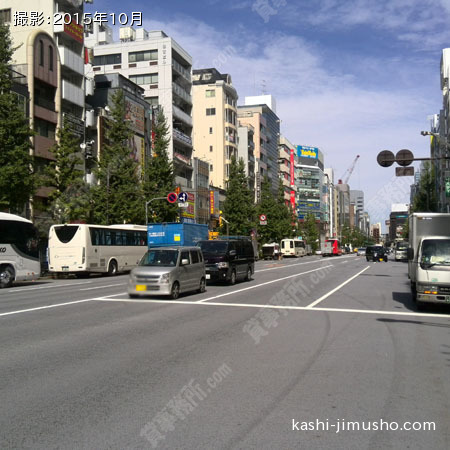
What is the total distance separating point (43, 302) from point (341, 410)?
40.1 feet

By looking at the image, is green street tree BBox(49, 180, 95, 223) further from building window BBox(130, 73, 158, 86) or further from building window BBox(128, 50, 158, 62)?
building window BBox(128, 50, 158, 62)

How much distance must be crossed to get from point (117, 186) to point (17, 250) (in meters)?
17.9

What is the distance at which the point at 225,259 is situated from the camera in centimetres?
2159

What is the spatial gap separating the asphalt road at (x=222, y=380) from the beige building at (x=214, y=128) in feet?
234

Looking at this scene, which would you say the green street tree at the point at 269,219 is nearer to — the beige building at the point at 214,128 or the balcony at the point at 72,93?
the beige building at the point at 214,128

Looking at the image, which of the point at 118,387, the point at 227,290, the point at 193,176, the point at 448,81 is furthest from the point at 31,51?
the point at 448,81

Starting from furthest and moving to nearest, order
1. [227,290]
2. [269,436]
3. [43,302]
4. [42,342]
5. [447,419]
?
[227,290] → [43,302] → [42,342] → [447,419] → [269,436]

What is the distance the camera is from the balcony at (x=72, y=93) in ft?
138

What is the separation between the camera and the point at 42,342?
9.03 meters

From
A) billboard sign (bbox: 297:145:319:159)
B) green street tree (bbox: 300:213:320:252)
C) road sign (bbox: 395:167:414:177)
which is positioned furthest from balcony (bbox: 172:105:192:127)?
billboard sign (bbox: 297:145:319:159)

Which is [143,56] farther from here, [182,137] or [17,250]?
[17,250]

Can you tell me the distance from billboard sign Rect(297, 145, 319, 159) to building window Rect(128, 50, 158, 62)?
92.5 m

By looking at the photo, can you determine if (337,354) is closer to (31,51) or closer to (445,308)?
(445,308)

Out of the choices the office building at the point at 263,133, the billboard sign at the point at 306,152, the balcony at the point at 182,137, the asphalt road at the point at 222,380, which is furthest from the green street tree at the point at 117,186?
the billboard sign at the point at 306,152
